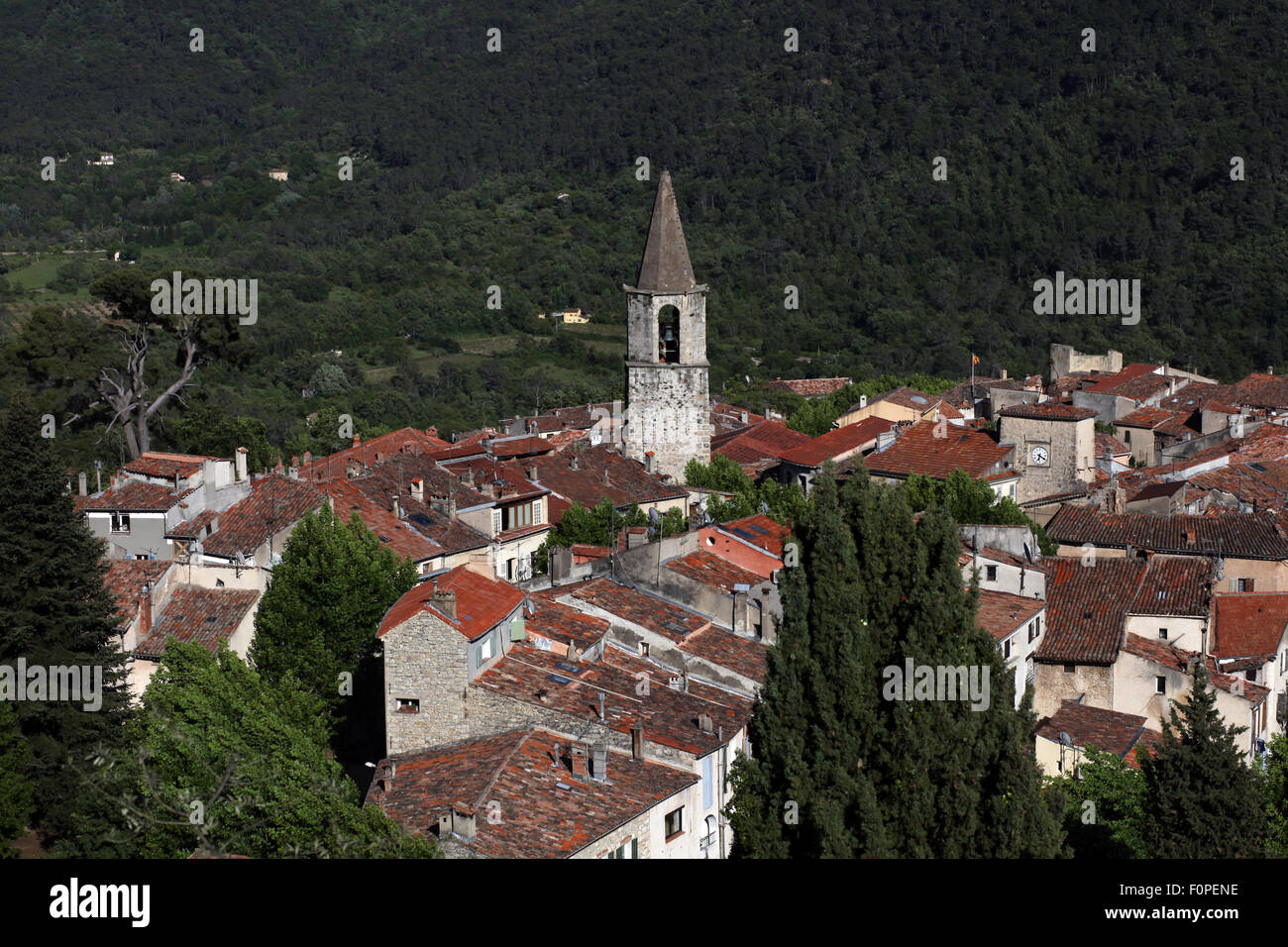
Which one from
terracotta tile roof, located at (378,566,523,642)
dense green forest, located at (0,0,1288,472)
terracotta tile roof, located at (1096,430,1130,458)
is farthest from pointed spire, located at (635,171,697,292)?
terracotta tile roof, located at (378,566,523,642)

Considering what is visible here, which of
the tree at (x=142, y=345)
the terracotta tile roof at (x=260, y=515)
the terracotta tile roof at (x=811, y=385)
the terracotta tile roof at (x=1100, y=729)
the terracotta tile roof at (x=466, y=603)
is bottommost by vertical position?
the terracotta tile roof at (x=1100, y=729)

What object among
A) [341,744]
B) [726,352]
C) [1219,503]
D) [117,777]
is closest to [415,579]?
[341,744]

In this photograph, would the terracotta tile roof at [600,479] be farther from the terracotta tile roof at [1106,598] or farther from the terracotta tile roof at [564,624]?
the terracotta tile roof at [564,624]

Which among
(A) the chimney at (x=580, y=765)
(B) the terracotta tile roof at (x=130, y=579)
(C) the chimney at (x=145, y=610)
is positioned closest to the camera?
(A) the chimney at (x=580, y=765)

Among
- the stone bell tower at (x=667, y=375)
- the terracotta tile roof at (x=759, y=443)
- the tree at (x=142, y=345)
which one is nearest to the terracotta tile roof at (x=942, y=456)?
the stone bell tower at (x=667, y=375)

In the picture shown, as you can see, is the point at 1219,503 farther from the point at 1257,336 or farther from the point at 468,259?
the point at 468,259

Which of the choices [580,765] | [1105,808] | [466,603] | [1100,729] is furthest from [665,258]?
[580,765]

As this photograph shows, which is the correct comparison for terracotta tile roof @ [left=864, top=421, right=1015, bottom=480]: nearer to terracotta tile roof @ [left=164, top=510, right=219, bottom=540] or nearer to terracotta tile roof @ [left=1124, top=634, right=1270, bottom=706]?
terracotta tile roof @ [left=1124, top=634, right=1270, bottom=706]
